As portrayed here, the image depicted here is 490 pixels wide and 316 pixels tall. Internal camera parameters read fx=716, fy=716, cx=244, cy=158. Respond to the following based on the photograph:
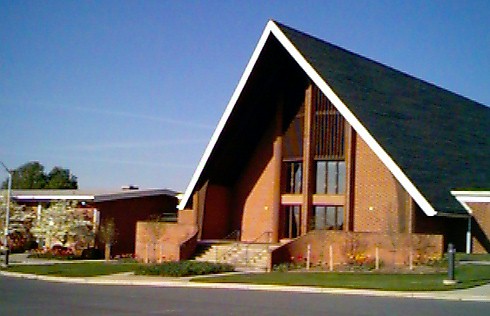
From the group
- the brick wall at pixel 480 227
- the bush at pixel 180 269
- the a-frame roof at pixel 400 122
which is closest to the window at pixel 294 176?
the a-frame roof at pixel 400 122

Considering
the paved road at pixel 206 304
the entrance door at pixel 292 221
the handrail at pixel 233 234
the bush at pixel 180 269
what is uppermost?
the entrance door at pixel 292 221

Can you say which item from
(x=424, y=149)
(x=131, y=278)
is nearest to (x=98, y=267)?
(x=131, y=278)

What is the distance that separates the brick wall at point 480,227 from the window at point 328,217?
254 inches

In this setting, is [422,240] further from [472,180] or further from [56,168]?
[56,168]

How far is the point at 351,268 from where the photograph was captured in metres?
29.5

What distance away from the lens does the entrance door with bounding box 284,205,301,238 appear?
127 ft

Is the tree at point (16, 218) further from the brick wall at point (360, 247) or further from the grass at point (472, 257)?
the grass at point (472, 257)

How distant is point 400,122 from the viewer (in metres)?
37.9

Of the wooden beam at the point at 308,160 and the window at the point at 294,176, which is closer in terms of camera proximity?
the wooden beam at the point at 308,160

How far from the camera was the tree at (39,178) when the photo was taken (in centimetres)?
9044

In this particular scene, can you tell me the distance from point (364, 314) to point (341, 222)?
2062cm

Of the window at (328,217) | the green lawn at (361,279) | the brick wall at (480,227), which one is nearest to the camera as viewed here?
the green lawn at (361,279)

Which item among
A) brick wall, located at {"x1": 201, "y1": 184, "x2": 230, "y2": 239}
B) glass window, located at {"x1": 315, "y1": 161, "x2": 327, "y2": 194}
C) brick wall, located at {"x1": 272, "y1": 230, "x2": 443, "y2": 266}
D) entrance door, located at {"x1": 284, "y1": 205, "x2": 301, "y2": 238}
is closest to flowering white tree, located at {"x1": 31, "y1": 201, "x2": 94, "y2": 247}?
brick wall, located at {"x1": 201, "y1": 184, "x2": 230, "y2": 239}

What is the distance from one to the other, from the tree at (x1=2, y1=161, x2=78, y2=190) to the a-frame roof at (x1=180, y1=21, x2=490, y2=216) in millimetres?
54596
